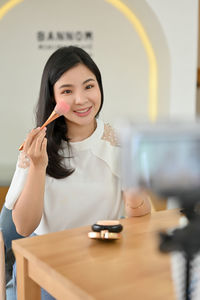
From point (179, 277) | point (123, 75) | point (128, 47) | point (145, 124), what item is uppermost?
point (128, 47)

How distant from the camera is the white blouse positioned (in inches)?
45.3

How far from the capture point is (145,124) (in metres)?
0.36

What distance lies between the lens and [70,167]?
1.18 meters


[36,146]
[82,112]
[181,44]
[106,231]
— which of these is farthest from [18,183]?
[181,44]

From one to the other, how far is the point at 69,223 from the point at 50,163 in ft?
0.64

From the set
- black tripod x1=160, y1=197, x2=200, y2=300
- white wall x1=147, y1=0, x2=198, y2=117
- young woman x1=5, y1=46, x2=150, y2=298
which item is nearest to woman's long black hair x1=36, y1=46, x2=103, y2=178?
young woman x1=5, y1=46, x2=150, y2=298

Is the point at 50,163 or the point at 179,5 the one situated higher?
the point at 179,5

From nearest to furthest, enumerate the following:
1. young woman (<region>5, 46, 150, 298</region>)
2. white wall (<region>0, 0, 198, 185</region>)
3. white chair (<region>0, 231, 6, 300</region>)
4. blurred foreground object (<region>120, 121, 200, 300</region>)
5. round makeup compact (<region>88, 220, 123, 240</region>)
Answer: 1. blurred foreground object (<region>120, 121, 200, 300</region>)
2. round makeup compact (<region>88, 220, 123, 240</region>)
3. white chair (<region>0, 231, 6, 300</region>)
4. young woman (<region>5, 46, 150, 298</region>)
5. white wall (<region>0, 0, 198, 185</region>)

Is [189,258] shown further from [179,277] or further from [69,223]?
[69,223]

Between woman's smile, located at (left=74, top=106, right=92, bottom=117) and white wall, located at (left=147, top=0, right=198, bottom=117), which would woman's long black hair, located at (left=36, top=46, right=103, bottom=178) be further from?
white wall, located at (left=147, top=0, right=198, bottom=117)

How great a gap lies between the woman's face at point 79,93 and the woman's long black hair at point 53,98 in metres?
0.02

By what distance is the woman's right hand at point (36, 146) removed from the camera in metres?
0.98

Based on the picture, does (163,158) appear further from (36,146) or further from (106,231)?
(36,146)

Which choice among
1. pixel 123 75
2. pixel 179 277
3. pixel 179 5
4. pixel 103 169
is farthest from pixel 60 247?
pixel 179 5
